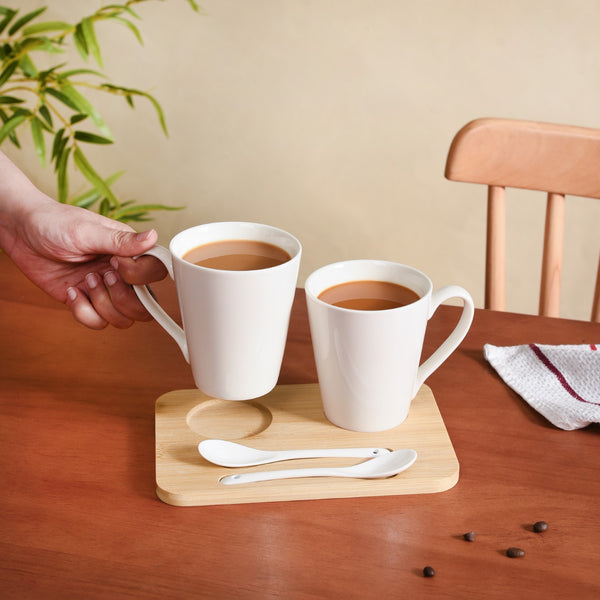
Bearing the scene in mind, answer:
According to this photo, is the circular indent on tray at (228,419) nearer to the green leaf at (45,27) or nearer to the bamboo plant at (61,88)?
the bamboo plant at (61,88)

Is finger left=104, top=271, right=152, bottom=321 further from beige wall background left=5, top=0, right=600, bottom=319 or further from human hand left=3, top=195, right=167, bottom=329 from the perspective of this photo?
beige wall background left=5, top=0, right=600, bottom=319

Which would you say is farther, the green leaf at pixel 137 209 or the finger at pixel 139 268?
the green leaf at pixel 137 209

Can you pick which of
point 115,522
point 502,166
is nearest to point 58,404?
point 115,522

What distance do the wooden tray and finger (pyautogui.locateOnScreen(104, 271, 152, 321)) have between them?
145mm

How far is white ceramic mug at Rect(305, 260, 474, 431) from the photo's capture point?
721mm

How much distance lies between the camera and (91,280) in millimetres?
994

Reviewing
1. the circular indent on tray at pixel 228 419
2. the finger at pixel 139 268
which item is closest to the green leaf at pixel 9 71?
the finger at pixel 139 268

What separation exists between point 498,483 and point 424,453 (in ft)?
0.24

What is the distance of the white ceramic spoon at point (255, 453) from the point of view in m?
0.74

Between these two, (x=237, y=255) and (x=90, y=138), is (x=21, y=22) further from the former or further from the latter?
(x=237, y=255)

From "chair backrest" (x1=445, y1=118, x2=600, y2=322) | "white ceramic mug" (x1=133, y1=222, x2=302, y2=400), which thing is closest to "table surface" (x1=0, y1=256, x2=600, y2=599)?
"white ceramic mug" (x1=133, y1=222, x2=302, y2=400)

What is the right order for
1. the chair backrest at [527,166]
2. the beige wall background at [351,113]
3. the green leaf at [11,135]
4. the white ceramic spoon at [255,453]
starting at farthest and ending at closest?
the green leaf at [11,135] < the beige wall background at [351,113] < the chair backrest at [527,166] < the white ceramic spoon at [255,453]

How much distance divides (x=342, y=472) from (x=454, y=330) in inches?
7.5

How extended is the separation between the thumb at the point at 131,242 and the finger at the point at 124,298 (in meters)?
0.08
